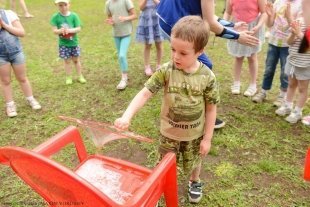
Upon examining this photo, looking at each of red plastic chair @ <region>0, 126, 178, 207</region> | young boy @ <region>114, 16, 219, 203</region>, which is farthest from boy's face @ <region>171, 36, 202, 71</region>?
red plastic chair @ <region>0, 126, 178, 207</region>

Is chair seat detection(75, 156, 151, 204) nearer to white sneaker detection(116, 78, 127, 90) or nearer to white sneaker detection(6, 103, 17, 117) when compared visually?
white sneaker detection(6, 103, 17, 117)

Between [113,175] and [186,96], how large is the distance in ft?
2.03

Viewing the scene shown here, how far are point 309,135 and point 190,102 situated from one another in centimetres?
187

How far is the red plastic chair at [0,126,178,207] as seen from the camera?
124cm

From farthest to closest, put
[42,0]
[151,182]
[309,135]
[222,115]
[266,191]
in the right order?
[42,0] < [222,115] < [309,135] < [266,191] < [151,182]

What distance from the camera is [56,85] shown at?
4.61 m

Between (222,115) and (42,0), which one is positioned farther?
(42,0)

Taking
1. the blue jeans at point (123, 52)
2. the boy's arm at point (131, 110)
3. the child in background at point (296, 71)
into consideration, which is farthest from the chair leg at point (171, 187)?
the blue jeans at point (123, 52)

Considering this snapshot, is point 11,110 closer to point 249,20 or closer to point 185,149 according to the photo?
point 185,149

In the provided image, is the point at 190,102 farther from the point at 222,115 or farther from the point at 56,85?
the point at 56,85

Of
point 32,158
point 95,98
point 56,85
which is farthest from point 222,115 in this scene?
point 32,158

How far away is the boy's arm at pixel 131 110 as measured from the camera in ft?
5.66

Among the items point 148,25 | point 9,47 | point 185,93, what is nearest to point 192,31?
point 185,93

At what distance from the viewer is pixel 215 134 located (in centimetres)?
334
